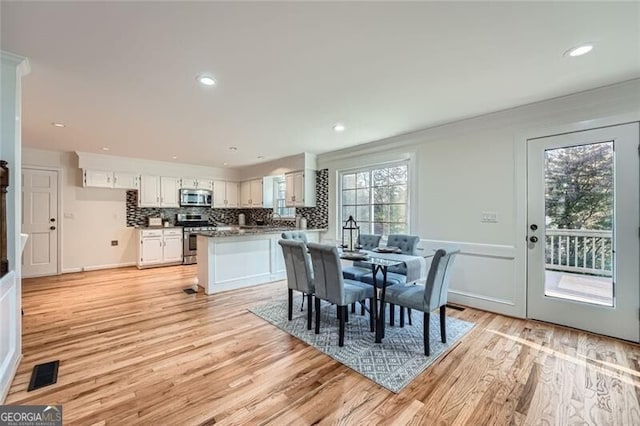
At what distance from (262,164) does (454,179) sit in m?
4.46

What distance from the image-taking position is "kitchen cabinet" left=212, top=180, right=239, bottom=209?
289 inches

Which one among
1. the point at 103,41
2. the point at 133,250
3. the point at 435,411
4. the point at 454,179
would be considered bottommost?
the point at 435,411

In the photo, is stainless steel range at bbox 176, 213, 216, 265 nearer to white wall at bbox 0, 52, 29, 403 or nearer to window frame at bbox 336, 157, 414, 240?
window frame at bbox 336, 157, 414, 240

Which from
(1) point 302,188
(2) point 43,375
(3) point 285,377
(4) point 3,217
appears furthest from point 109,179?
(3) point 285,377

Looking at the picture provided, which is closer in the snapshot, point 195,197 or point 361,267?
point 361,267

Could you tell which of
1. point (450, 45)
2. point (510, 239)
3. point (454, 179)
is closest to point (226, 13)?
point (450, 45)

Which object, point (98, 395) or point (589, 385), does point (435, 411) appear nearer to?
point (589, 385)

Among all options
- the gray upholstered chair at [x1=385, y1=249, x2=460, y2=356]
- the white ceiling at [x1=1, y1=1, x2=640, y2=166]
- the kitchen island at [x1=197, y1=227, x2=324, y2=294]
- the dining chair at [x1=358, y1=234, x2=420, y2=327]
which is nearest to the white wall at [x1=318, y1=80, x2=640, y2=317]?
the white ceiling at [x1=1, y1=1, x2=640, y2=166]

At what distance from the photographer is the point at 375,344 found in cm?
262

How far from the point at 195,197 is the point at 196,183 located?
1.18ft

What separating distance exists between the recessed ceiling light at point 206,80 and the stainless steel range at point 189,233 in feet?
14.7

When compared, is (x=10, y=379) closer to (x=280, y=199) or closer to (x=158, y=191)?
(x=158, y=191)

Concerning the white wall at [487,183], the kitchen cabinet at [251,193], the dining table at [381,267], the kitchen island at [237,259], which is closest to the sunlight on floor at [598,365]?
the white wall at [487,183]

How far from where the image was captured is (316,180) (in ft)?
19.0
